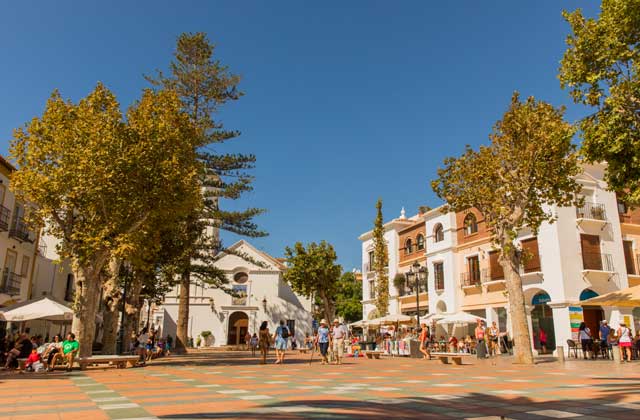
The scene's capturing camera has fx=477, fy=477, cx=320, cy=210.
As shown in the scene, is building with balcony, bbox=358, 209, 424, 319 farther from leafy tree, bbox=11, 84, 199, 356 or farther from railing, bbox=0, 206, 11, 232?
railing, bbox=0, 206, 11, 232

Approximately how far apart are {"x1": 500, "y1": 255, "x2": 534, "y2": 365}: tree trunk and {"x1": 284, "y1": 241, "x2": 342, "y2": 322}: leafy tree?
71.3ft

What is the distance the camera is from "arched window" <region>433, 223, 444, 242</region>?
115 feet

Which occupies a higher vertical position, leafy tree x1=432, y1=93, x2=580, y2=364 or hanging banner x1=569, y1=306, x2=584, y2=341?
leafy tree x1=432, y1=93, x2=580, y2=364

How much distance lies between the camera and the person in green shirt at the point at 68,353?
1556cm

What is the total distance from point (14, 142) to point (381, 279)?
29.9 meters

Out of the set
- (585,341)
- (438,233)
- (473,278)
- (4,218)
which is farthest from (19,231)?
(585,341)

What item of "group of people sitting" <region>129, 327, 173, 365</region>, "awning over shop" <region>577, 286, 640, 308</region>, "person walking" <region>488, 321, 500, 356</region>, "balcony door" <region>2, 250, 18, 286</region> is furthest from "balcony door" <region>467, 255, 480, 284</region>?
"balcony door" <region>2, 250, 18, 286</region>

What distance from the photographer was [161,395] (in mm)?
8289

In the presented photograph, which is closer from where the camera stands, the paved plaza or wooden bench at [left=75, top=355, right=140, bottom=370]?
the paved plaza

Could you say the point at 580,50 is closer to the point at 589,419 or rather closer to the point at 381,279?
the point at 589,419

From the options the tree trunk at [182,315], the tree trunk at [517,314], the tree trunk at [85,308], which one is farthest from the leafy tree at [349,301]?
the tree trunk at [85,308]

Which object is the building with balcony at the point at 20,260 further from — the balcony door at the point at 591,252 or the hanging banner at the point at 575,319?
the balcony door at the point at 591,252

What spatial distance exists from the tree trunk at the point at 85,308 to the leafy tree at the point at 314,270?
912 inches

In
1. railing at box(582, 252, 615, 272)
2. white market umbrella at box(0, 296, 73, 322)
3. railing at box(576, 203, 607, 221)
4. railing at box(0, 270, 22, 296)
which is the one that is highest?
railing at box(576, 203, 607, 221)
